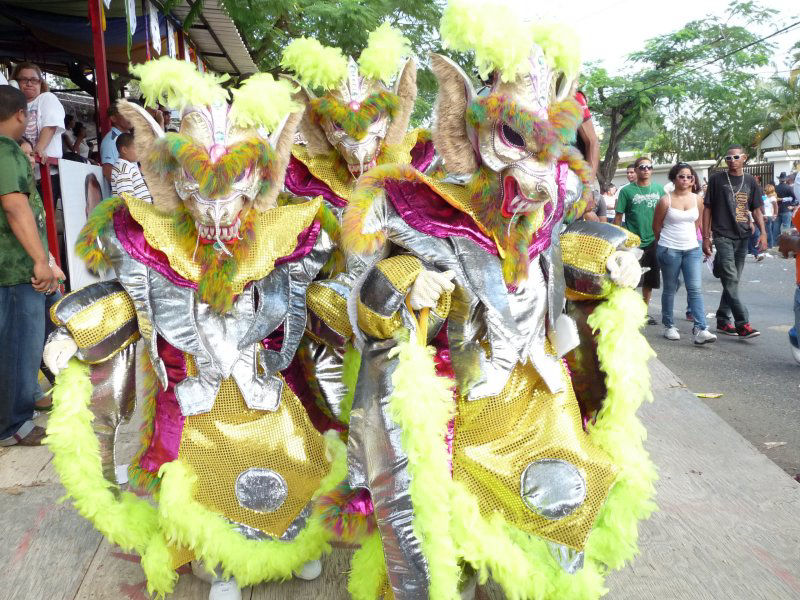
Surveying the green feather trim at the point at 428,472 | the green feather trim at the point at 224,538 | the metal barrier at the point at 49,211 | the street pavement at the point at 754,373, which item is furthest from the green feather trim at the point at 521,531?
the metal barrier at the point at 49,211

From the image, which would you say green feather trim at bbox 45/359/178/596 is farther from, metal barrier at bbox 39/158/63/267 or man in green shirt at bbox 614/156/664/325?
man in green shirt at bbox 614/156/664/325

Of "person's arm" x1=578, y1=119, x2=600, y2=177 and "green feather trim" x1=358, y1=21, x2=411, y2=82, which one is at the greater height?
"green feather trim" x1=358, y1=21, x2=411, y2=82

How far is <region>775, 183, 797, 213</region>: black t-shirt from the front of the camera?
15727 millimetres

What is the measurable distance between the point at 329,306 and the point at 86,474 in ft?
3.38

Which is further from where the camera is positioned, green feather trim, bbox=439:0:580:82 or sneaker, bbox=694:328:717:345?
sneaker, bbox=694:328:717:345

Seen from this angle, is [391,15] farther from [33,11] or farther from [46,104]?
[46,104]

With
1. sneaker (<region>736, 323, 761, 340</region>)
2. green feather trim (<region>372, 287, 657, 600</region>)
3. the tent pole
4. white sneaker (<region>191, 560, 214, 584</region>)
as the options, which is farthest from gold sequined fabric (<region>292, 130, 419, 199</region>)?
sneaker (<region>736, 323, 761, 340</region>)

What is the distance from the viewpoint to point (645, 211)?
24.6 ft

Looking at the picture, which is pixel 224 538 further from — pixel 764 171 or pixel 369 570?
pixel 764 171

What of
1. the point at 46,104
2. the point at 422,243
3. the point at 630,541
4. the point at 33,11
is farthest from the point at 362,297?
the point at 33,11

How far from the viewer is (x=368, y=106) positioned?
399 centimetres

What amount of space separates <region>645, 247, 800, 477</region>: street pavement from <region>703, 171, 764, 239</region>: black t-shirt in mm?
1029

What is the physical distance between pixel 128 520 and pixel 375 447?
1.02m

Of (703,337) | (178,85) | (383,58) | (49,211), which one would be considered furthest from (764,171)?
(178,85)
